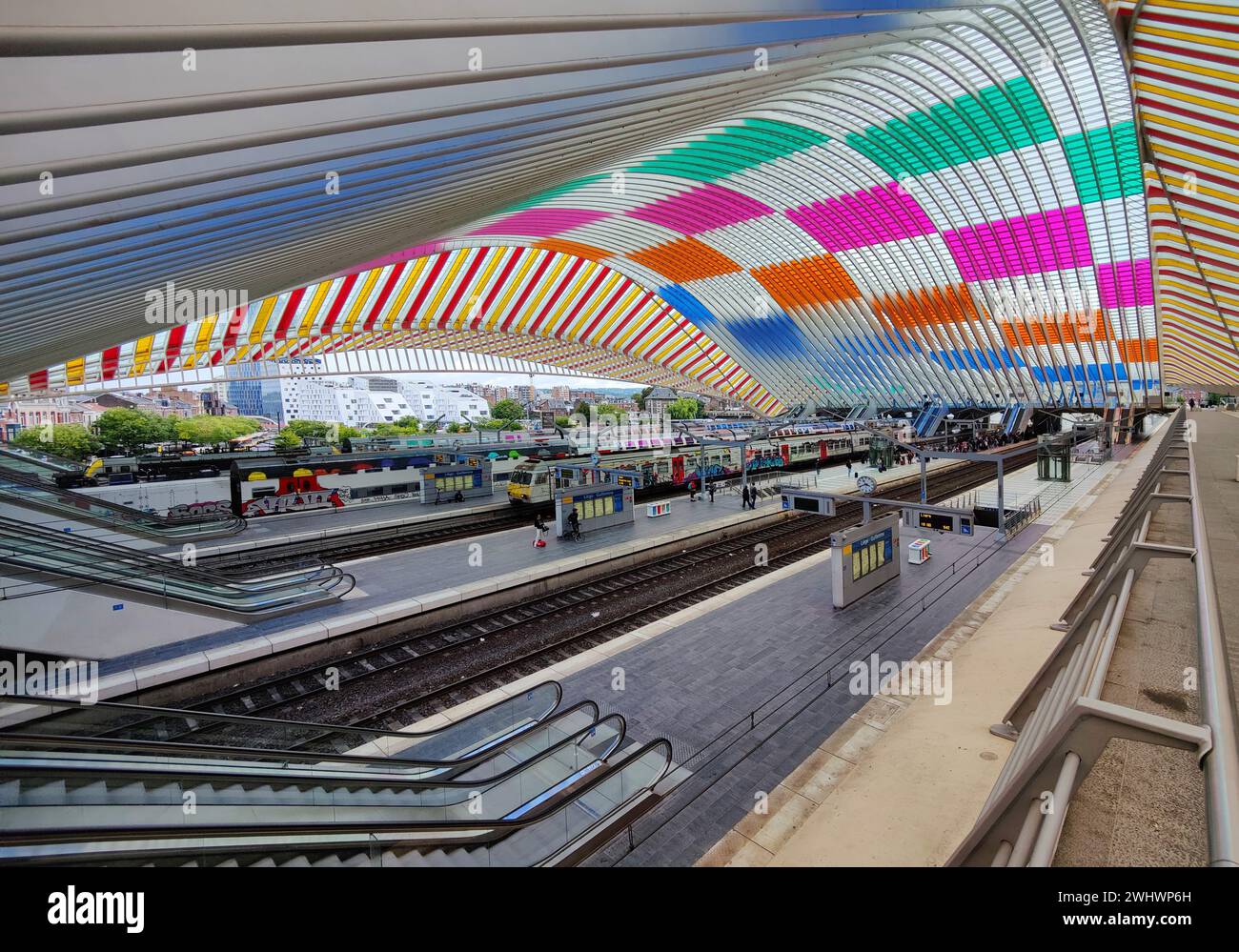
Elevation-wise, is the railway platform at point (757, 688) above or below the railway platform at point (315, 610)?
below

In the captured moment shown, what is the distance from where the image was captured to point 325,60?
15.3 feet

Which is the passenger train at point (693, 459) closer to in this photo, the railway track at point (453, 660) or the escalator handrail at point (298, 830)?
the railway track at point (453, 660)

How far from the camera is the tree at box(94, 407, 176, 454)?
142 ft

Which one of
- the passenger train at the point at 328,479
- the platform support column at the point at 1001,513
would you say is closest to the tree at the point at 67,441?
the passenger train at the point at 328,479

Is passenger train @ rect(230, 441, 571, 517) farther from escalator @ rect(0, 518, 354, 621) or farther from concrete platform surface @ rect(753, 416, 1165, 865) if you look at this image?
concrete platform surface @ rect(753, 416, 1165, 865)

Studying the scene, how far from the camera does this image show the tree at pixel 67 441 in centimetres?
3991

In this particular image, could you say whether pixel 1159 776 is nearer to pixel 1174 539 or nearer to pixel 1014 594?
pixel 1174 539

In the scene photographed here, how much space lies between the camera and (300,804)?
551cm

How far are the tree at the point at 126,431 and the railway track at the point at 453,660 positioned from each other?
141ft

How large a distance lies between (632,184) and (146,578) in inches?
1250

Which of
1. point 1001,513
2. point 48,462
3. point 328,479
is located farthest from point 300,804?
point 48,462

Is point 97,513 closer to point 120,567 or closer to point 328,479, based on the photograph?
point 120,567

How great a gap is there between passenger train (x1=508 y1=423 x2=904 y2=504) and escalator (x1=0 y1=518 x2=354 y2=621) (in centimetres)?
1167
